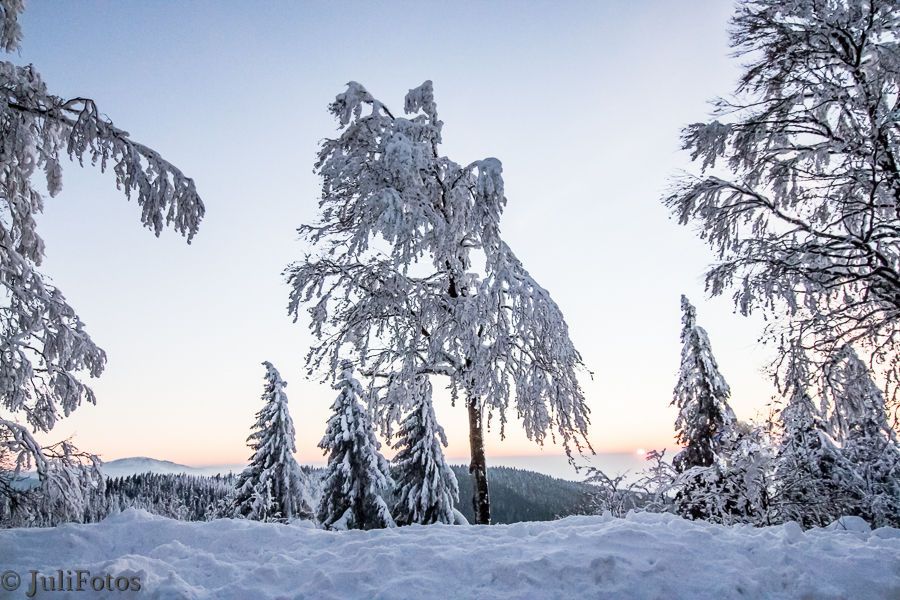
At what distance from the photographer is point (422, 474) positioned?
66.6ft

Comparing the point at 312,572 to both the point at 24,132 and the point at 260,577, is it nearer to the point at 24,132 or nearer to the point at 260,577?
the point at 260,577

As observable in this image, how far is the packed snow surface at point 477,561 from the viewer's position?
3.82 m

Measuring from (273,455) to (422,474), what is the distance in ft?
24.5

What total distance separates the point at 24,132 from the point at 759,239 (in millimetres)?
10343

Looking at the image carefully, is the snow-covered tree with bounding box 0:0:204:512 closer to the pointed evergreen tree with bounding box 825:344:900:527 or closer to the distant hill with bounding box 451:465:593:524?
the pointed evergreen tree with bounding box 825:344:900:527

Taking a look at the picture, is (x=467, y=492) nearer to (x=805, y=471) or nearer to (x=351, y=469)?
(x=351, y=469)

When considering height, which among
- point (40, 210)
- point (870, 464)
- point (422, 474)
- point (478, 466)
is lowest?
point (422, 474)

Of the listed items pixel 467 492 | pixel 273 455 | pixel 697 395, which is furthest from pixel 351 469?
pixel 467 492

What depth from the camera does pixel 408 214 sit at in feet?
27.2

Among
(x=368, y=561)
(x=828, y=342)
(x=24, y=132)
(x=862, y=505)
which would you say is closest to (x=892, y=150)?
(x=828, y=342)

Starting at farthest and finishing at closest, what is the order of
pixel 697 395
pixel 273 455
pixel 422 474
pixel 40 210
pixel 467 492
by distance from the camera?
pixel 467 492, pixel 273 455, pixel 422 474, pixel 697 395, pixel 40 210

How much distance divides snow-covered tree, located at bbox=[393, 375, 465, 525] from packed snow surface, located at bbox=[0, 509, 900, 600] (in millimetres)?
13975

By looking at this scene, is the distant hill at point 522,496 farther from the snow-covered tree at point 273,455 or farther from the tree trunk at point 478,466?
the tree trunk at point 478,466

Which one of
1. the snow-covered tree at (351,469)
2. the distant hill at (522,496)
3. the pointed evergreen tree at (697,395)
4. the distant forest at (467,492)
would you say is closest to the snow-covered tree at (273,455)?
the snow-covered tree at (351,469)
